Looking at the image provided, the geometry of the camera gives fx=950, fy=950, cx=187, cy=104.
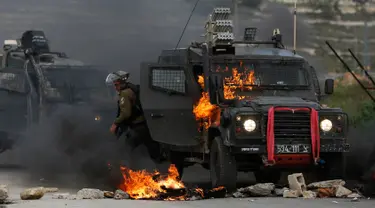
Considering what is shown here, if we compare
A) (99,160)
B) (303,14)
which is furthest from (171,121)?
(303,14)

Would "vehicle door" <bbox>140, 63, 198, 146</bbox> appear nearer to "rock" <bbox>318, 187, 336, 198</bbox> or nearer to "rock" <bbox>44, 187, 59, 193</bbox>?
"rock" <bbox>44, 187, 59, 193</bbox>

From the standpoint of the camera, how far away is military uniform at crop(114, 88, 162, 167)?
15828mm

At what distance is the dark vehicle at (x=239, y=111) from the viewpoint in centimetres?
1366

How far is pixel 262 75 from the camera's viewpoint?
15055mm

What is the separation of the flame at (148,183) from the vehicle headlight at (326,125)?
7.29ft

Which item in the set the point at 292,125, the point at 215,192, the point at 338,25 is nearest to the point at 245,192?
the point at 215,192

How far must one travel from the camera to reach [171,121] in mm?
15391

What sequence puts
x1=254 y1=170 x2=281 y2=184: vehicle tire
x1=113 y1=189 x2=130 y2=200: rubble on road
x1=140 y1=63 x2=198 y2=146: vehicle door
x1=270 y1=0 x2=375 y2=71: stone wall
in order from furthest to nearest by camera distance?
x1=270 y1=0 x2=375 y2=71: stone wall, x1=254 y1=170 x2=281 y2=184: vehicle tire, x1=140 y1=63 x2=198 y2=146: vehicle door, x1=113 y1=189 x2=130 y2=200: rubble on road

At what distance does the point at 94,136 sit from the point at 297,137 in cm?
447

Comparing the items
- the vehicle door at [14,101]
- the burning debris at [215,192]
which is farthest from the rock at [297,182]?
the vehicle door at [14,101]

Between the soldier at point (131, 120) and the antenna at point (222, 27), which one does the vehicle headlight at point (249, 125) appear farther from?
the soldier at point (131, 120)

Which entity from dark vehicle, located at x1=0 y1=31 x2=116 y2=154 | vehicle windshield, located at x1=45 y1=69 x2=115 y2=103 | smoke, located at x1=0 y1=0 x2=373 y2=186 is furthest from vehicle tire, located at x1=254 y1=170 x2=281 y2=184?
vehicle windshield, located at x1=45 y1=69 x2=115 y2=103

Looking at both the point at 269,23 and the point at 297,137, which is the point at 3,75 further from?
the point at 297,137

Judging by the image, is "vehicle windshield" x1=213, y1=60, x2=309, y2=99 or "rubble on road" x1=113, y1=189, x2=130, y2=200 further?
"vehicle windshield" x1=213, y1=60, x2=309, y2=99
